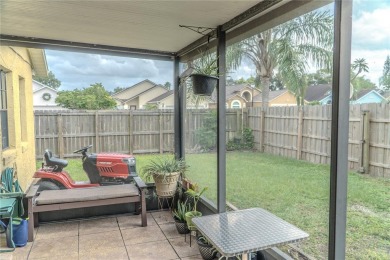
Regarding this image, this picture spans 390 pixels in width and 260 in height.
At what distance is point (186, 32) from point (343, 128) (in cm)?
188

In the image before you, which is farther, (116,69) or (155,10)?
Answer: (116,69)

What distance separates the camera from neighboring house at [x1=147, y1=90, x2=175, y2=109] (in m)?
3.89

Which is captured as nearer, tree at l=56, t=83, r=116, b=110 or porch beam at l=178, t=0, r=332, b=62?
porch beam at l=178, t=0, r=332, b=62

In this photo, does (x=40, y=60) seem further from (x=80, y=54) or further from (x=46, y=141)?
(x=46, y=141)

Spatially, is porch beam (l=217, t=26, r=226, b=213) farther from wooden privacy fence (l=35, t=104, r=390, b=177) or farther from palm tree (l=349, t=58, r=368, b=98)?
palm tree (l=349, t=58, r=368, b=98)

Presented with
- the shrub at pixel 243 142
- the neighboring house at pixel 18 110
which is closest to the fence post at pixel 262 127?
the shrub at pixel 243 142

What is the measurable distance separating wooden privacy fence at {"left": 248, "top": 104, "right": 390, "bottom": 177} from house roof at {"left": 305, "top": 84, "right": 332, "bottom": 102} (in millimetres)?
64

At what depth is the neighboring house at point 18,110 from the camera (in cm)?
340

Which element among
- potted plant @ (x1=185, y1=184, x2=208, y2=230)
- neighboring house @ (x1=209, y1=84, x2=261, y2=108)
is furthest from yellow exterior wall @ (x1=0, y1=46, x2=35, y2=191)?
neighboring house @ (x1=209, y1=84, x2=261, y2=108)

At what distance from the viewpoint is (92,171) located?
3.70m

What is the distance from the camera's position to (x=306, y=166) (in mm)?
1995

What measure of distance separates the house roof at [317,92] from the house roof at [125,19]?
49 centimetres

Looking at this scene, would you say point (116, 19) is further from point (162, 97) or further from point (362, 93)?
point (362, 93)

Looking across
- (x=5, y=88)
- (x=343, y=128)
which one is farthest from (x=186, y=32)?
(x=5, y=88)
